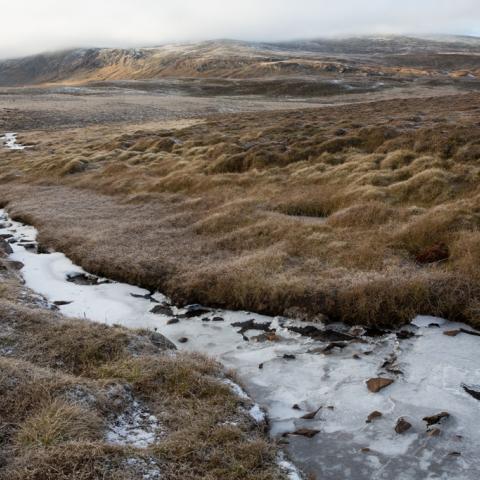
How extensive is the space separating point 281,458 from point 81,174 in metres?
30.4

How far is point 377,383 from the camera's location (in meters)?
9.99

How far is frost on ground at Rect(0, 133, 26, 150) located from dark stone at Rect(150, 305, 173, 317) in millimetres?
44866

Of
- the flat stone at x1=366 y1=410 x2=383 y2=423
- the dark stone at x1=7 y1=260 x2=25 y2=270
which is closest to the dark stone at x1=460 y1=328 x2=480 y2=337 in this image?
the flat stone at x1=366 y1=410 x2=383 y2=423

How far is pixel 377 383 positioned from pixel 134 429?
454cm

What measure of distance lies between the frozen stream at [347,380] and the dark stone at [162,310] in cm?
3

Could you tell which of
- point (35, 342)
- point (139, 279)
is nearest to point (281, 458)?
point (35, 342)

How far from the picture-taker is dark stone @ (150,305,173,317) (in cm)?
1409

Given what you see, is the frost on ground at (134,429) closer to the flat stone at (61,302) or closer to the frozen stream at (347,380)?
the frozen stream at (347,380)

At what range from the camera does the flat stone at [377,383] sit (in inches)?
388

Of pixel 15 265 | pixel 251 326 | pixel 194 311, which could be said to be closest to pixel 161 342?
pixel 251 326

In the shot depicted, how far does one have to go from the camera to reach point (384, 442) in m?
8.47

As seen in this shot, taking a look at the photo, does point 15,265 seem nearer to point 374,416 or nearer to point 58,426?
point 58,426

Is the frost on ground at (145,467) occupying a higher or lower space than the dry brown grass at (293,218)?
lower

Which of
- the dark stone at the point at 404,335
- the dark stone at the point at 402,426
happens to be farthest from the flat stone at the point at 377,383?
the dark stone at the point at 404,335
